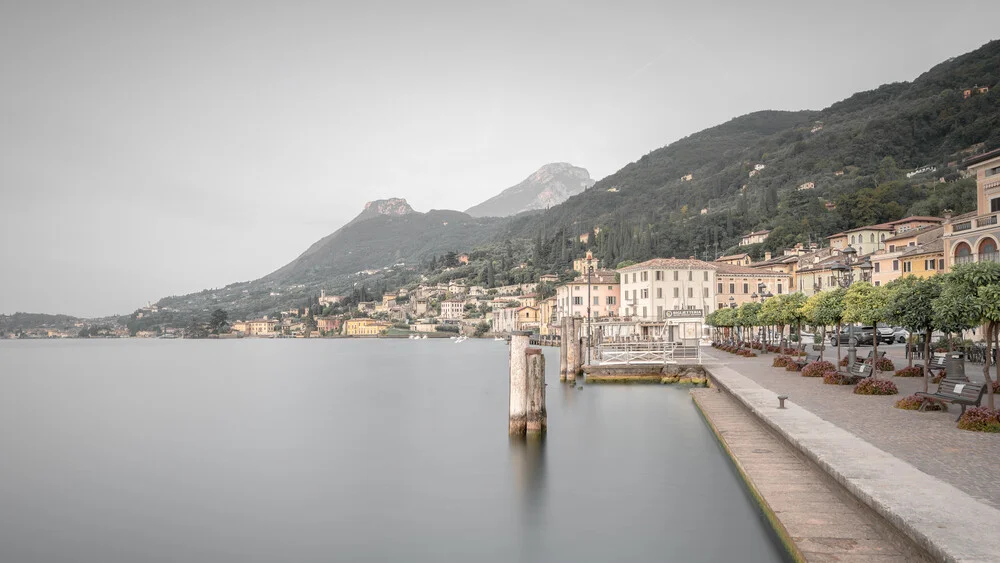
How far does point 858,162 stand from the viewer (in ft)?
536

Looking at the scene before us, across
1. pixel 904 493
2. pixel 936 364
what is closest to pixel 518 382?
pixel 904 493

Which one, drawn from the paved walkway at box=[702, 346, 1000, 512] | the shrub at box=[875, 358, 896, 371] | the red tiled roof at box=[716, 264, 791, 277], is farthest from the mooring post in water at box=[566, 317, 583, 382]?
the red tiled roof at box=[716, 264, 791, 277]

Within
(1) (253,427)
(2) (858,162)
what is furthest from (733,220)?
(1) (253,427)

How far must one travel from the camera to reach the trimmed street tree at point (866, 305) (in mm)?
22047

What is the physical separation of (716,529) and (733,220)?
154 metres

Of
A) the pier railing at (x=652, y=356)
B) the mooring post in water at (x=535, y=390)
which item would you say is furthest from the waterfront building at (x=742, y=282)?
the mooring post in water at (x=535, y=390)

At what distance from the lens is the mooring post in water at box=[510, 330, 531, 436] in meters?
20.0

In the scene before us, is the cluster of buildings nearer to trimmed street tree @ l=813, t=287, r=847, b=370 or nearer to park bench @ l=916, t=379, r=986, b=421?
trimmed street tree @ l=813, t=287, r=847, b=370

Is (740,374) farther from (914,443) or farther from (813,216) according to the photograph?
(813,216)

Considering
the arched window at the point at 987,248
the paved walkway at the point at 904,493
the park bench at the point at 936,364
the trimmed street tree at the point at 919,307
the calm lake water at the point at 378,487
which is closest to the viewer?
the paved walkway at the point at 904,493

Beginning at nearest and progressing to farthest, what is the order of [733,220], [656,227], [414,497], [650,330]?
1. [414,497]
2. [650,330]
3. [733,220]
4. [656,227]

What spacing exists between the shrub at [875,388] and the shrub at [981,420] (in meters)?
5.99

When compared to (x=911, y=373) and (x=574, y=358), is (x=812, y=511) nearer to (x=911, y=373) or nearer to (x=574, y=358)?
(x=911, y=373)

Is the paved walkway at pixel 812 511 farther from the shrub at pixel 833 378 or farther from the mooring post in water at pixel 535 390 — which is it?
the shrub at pixel 833 378
